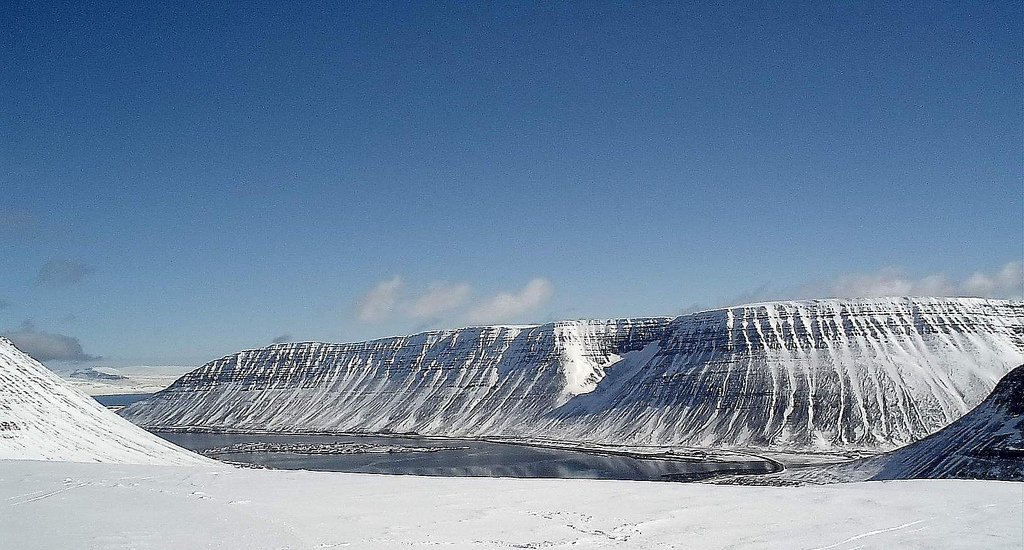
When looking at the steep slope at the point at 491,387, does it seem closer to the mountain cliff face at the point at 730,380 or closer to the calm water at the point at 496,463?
the mountain cliff face at the point at 730,380

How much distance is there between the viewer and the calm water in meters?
95.1

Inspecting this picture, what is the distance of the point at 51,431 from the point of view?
194 ft

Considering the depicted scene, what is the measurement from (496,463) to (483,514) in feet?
303

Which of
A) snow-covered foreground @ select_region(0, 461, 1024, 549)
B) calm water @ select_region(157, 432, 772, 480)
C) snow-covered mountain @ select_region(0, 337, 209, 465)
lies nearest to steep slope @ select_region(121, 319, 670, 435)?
calm water @ select_region(157, 432, 772, 480)

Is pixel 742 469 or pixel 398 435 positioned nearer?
pixel 742 469

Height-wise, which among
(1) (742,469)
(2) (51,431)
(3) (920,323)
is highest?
(3) (920,323)

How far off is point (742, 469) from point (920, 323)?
6826cm

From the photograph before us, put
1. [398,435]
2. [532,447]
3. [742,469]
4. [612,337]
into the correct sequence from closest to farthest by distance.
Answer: [742,469]
[532,447]
[398,435]
[612,337]

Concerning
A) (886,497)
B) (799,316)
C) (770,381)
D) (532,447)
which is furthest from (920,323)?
(886,497)

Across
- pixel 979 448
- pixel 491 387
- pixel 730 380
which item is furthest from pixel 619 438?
pixel 979 448

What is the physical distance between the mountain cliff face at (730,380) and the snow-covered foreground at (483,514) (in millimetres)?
101804

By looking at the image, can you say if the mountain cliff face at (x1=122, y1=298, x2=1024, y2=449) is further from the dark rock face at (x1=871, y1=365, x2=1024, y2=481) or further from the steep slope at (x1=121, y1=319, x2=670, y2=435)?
the dark rock face at (x1=871, y1=365, x2=1024, y2=481)

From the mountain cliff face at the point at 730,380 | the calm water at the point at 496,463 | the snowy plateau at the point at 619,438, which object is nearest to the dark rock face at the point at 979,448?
the snowy plateau at the point at 619,438

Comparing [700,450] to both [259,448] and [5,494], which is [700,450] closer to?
[259,448]
